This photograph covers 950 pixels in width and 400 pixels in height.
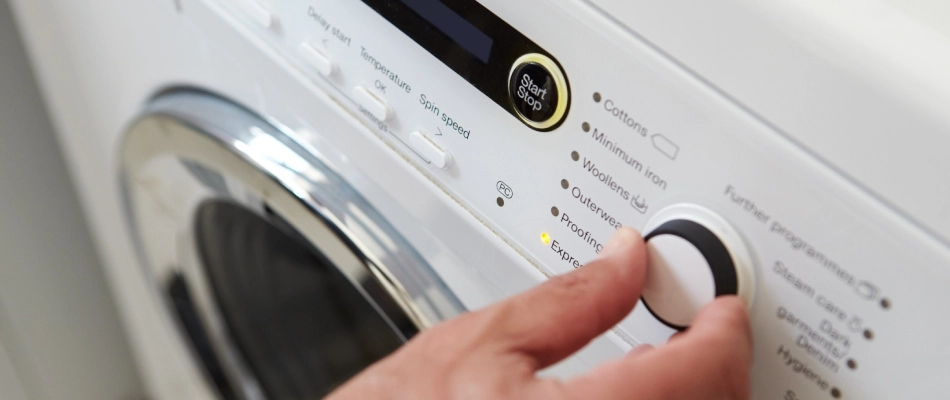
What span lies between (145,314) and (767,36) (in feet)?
2.49

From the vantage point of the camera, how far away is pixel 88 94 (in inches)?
23.0

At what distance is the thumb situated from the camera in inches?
9.4

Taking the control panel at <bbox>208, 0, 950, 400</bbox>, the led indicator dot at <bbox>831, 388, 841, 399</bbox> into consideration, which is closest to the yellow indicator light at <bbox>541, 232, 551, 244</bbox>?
the control panel at <bbox>208, 0, 950, 400</bbox>

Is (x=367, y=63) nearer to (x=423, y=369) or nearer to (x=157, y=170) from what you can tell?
(x=423, y=369)

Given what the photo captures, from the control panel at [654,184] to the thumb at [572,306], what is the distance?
12 millimetres

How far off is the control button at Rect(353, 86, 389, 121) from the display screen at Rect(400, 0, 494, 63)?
5 centimetres

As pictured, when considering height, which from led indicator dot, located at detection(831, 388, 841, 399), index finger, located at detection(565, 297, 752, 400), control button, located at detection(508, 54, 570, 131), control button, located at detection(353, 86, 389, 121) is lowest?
led indicator dot, located at detection(831, 388, 841, 399)

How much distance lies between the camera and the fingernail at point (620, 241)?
0.80 feet

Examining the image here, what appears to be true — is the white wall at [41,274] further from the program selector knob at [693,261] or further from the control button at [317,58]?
the program selector knob at [693,261]

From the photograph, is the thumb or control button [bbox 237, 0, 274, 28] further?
control button [bbox 237, 0, 274, 28]

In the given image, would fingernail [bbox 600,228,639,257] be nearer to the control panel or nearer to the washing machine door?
the control panel

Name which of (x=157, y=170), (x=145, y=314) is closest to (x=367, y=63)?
(x=157, y=170)

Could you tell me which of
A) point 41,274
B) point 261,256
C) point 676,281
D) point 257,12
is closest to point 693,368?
point 676,281

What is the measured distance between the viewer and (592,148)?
9.8 inches
